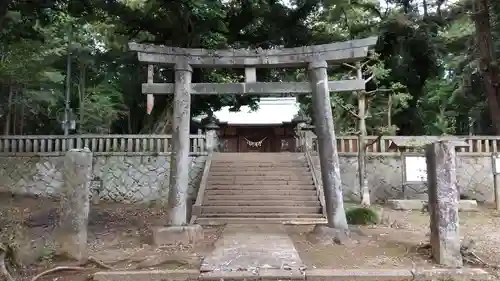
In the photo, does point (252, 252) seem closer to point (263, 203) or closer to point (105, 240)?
point (105, 240)

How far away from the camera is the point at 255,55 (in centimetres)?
872

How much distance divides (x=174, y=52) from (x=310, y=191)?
6.48m

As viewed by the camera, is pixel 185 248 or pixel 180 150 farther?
pixel 180 150

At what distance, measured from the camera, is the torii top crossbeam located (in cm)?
842

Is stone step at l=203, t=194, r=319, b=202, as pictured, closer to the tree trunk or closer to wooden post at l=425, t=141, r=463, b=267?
wooden post at l=425, t=141, r=463, b=267

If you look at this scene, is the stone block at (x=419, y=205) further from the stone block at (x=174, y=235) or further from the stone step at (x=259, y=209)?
the stone block at (x=174, y=235)

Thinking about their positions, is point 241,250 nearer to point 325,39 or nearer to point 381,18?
point 325,39

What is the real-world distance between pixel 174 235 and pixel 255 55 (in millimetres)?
4188

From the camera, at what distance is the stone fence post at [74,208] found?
20.6 ft

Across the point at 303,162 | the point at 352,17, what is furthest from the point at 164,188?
the point at 352,17

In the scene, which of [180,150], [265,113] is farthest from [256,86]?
[265,113]

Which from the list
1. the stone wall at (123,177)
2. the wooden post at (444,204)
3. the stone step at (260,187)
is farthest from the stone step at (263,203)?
the wooden post at (444,204)

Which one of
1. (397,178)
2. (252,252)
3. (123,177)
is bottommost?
(252,252)

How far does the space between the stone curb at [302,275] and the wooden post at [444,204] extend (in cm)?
47
